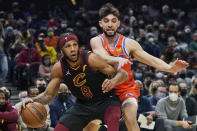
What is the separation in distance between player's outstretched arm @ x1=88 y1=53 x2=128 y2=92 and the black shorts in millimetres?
413

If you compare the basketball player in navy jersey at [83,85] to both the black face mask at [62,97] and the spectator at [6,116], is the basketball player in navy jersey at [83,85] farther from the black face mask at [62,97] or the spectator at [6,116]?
the black face mask at [62,97]

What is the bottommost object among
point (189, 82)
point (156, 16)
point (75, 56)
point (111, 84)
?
point (189, 82)

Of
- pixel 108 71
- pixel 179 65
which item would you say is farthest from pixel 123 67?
pixel 179 65

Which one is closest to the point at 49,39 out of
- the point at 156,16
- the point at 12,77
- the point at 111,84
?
the point at 12,77

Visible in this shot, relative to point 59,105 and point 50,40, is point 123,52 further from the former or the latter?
point 50,40

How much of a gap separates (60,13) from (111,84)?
11.1 m

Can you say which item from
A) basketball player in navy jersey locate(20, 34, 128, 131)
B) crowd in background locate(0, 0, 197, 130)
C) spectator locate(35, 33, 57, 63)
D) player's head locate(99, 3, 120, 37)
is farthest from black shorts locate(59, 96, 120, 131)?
spectator locate(35, 33, 57, 63)

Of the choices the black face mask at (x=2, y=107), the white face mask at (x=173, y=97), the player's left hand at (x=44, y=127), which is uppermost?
the black face mask at (x=2, y=107)

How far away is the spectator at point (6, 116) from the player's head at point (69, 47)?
87.9 inches

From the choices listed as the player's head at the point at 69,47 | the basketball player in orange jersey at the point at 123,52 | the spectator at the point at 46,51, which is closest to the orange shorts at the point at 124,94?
the basketball player in orange jersey at the point at 123,52

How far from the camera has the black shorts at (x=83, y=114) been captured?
480 centimetres

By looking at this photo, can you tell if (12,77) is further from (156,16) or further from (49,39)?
(156,16)

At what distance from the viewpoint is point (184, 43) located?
536 inches

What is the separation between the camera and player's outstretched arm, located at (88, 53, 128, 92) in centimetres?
446
